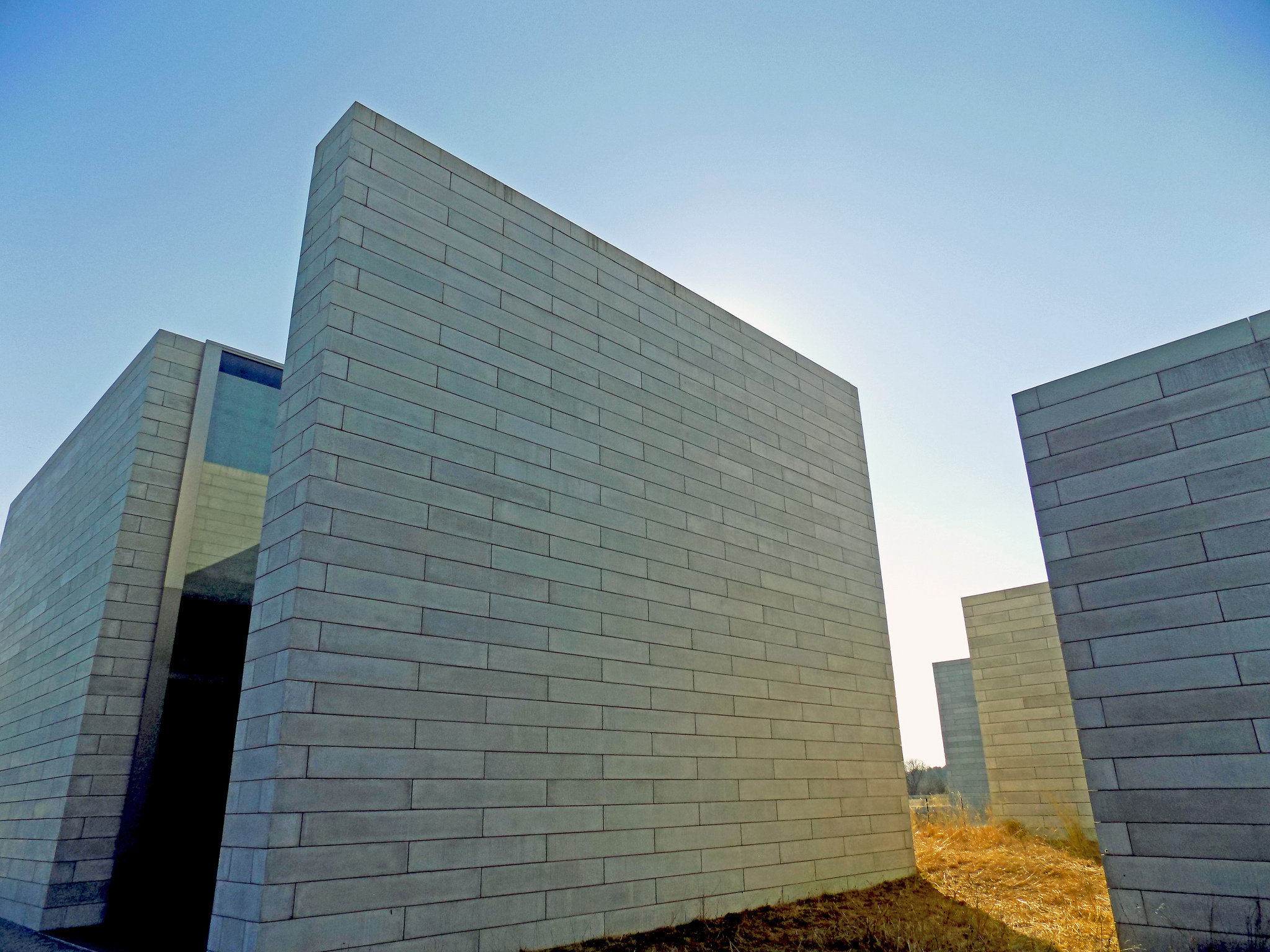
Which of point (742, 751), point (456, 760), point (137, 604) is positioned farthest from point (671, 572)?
point (137, 604)

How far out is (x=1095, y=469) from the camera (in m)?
5.61

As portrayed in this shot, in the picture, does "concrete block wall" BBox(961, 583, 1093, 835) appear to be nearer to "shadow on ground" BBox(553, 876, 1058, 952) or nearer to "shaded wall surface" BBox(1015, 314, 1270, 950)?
"shadow on ground" BBox(553, 876, 1058, 952)

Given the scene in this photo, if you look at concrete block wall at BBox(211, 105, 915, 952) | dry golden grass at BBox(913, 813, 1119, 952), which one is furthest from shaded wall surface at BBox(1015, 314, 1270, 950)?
concrete block wall at BBox(211, 105, 915, 952)

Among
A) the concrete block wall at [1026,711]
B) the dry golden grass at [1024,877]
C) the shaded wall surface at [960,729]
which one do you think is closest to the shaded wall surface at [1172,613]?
the dry golden grass at [1024,877]

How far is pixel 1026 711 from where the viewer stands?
1291 centimetres

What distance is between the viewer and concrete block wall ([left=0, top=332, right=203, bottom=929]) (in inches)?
274

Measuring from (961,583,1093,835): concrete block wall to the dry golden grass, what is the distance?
647 mm

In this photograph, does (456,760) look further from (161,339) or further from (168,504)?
(161,339)

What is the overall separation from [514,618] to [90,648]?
4.72 metres

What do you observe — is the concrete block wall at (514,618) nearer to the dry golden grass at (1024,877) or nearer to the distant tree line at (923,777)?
the dry golden grass at (1024,877)

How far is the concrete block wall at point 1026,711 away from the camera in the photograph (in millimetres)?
12125

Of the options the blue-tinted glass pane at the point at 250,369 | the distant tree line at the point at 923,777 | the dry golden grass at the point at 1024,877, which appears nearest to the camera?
the dry golden grass at the point at 1024,877

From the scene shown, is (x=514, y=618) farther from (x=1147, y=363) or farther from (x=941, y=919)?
(x=1147, y=363)

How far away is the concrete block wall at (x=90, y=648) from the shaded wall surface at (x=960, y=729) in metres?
21.8
